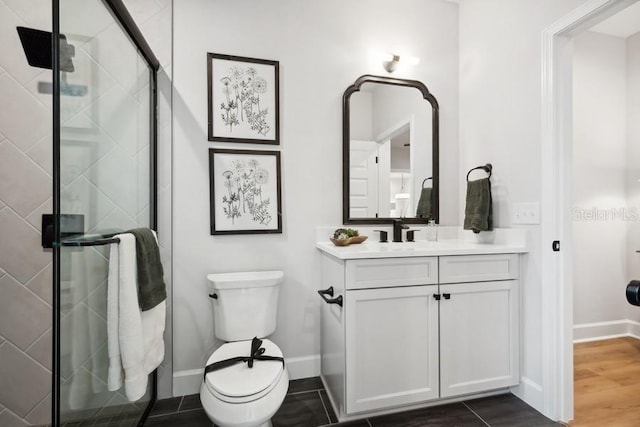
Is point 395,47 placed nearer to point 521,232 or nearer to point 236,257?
point 521,232

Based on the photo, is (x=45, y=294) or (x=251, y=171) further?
(x=251, y=171)

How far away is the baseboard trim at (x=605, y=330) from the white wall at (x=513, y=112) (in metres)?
1.33

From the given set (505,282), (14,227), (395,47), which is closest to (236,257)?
(14,227)

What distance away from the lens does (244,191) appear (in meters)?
1.89

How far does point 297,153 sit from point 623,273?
9.93ft

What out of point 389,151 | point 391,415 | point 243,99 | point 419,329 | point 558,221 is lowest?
point 391,415

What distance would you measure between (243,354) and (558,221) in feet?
5.68

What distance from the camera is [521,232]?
173 cm

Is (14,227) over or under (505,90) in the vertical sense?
under

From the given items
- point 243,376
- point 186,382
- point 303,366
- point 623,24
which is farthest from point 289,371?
point 623,24

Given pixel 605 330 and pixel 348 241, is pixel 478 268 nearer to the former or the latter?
pixel 348 241

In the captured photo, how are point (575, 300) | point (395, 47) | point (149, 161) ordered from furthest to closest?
point (575, 300) < point (395, 47) < point (149, 161)

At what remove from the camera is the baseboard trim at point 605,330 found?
2.54m

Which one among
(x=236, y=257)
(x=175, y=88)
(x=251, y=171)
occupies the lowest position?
(x=236, y=257)
